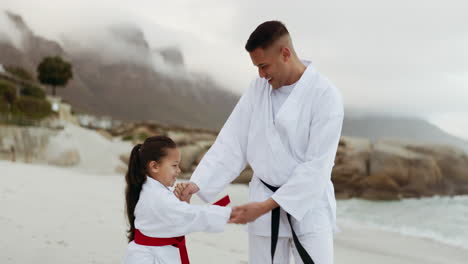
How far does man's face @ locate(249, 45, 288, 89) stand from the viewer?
2322 millimetres

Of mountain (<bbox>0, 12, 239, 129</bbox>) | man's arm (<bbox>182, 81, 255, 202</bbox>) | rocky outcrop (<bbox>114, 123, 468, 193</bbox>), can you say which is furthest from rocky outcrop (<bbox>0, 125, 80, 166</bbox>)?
mountain (<bbox>0, 12, 239, 129</bbox>)

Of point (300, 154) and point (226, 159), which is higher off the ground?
point (300, 154)

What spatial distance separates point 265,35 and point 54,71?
42285 mm

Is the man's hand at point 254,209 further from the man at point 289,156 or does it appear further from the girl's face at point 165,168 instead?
the girl's face at point 165,168

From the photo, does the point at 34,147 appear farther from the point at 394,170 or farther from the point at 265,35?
the point at 265,35

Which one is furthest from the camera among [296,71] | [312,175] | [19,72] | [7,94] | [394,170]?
[19,72]

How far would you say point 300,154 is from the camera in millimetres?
2352

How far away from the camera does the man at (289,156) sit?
2.28m

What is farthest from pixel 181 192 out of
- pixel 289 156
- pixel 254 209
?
pixel 289 156

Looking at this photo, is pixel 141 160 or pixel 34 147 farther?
pixel 34 147

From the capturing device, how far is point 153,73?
18500 centimetres

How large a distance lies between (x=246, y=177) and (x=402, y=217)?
10671 millimetres

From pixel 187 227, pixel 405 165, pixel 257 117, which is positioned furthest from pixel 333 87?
pixel 405 165

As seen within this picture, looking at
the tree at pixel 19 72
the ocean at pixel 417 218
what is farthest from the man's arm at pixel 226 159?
the tree at pixel 19 72
